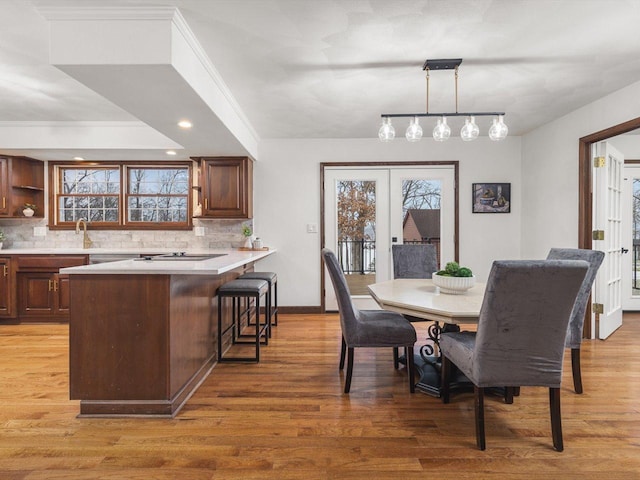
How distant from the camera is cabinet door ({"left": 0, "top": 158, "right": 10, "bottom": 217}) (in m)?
4.25

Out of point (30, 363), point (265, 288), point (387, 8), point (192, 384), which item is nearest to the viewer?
point (387, 8)

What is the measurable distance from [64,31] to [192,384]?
231cm

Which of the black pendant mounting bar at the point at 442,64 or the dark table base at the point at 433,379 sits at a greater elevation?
the black pendant mounting bar at the point at 442,64

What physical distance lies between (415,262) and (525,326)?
1767 millimetres

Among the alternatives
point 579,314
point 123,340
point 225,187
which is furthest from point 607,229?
point 123,340

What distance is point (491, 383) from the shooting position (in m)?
1.72

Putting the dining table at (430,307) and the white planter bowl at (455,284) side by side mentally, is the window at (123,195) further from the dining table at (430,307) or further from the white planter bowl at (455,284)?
the white planter bowl at (455,284)

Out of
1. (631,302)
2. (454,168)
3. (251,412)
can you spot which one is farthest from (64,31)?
(631,302)

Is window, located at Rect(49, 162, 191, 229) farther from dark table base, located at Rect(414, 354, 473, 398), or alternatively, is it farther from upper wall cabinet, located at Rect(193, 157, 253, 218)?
dark table base, located at Rect(414, 354, 473, 398)

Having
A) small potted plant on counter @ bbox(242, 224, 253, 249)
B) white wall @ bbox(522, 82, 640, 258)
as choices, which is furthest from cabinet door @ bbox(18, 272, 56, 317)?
white wall @ bbox(522, 82, 640, 258)

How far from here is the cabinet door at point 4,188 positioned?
4254 millimetres

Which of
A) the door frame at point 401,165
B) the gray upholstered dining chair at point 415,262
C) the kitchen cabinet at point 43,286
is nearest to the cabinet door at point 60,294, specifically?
the kitchen cabinet at point 43,286

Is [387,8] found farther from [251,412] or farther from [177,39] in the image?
[251,412]

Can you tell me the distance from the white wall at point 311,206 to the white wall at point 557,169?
0.70 feet
